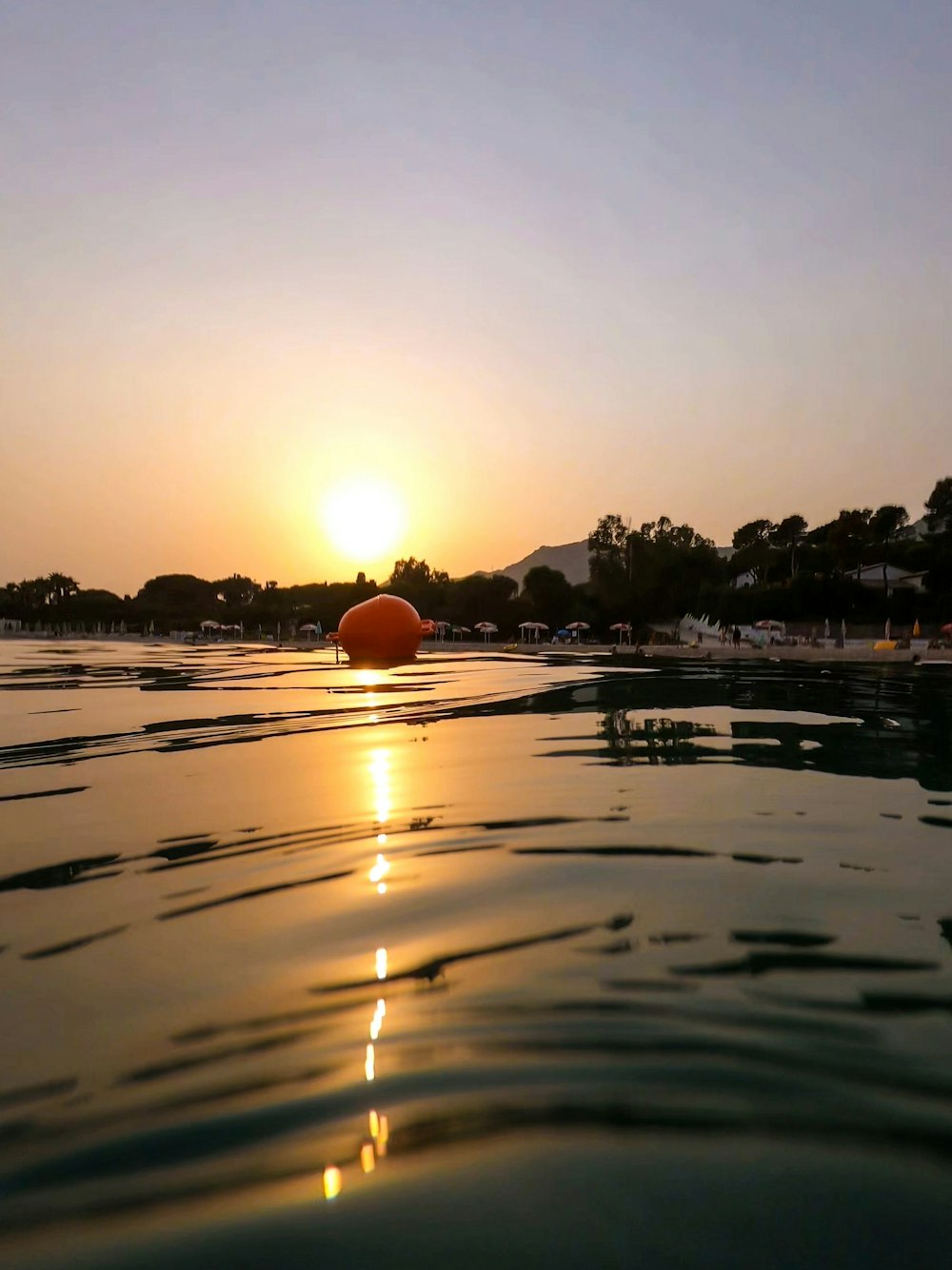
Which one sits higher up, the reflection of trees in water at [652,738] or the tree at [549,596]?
the tree at [549,596]

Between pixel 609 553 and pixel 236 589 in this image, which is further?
pixel 236 589

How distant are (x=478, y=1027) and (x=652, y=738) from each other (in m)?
8.96

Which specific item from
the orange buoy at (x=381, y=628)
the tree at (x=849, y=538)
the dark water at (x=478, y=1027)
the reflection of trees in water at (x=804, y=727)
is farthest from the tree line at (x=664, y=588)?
the dark water at (x=478, y=1027)

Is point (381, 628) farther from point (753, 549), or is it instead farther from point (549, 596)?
point (753, 549)

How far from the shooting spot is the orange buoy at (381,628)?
1598 inches

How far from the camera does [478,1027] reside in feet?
10.9

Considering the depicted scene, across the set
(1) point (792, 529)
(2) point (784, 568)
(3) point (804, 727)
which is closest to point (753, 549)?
(1) point (792, 529)

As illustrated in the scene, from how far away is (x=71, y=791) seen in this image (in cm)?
838

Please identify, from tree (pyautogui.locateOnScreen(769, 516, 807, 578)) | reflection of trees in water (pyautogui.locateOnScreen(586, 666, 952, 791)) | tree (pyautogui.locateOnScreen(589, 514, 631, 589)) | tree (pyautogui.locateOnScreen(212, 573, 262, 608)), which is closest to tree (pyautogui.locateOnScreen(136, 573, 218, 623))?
tree (pyautogui.locateOnScreen(212, 573, 262, 608))

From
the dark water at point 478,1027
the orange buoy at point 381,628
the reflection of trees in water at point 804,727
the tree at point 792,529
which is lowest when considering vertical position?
the reflection of trees in water at point 804,727

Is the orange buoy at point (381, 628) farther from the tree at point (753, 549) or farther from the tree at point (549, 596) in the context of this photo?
the tree at point (753, 549)

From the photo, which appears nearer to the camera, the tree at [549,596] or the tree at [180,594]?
the tree at [549,596]

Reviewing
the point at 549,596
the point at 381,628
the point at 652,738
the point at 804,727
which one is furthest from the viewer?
the point at 549,596

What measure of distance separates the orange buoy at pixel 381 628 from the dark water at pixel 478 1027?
1276 inches
